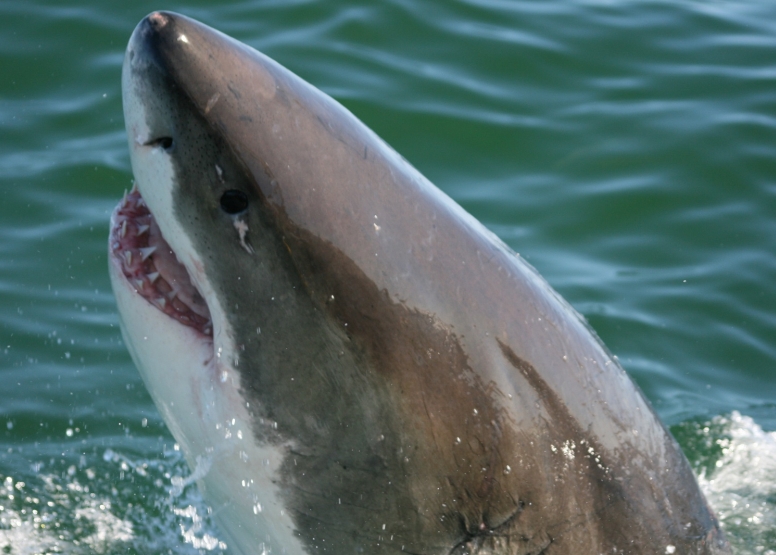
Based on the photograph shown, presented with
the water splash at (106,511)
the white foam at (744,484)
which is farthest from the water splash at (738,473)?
the water splash at (106,511)

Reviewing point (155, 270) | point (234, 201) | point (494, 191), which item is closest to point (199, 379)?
point (155, 270)

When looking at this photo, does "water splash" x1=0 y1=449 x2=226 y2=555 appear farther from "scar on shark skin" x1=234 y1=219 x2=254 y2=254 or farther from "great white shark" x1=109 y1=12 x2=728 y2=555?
"scar on shark skin" x1=234 y1=219 x2=254 y2=254

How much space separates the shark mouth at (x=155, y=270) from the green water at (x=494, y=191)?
1485mm

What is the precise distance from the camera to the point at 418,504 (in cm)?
221

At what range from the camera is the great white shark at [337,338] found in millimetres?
2133

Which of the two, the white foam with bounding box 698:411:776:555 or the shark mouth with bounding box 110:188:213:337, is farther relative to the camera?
the white foam with bounding box 698:411:776:555

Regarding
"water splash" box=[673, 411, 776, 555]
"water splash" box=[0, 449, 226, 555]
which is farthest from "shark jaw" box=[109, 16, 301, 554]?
"water splash" box=[673, 411, 776, 555]

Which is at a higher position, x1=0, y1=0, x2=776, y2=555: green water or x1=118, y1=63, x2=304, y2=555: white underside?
x1=118, y1=63, x2=304, y2=555: white underside

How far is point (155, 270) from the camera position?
2.24m

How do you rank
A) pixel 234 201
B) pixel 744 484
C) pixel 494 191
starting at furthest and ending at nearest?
pixel 494 191 < pixel 744 484 < pixel 234 201

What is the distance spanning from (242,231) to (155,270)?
25cm

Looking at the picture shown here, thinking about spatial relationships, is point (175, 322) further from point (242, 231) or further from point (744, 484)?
point (744, 484)

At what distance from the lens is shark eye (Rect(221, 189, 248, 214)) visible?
84.0 inches

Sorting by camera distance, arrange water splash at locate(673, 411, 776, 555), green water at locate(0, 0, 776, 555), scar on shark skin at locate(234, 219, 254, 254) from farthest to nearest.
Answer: green water at locate(0, 0, 776, 555) < water splash at locate(673, 411, 776, 555) < scar on shark skin at locate(234, 219, 254, 254)
